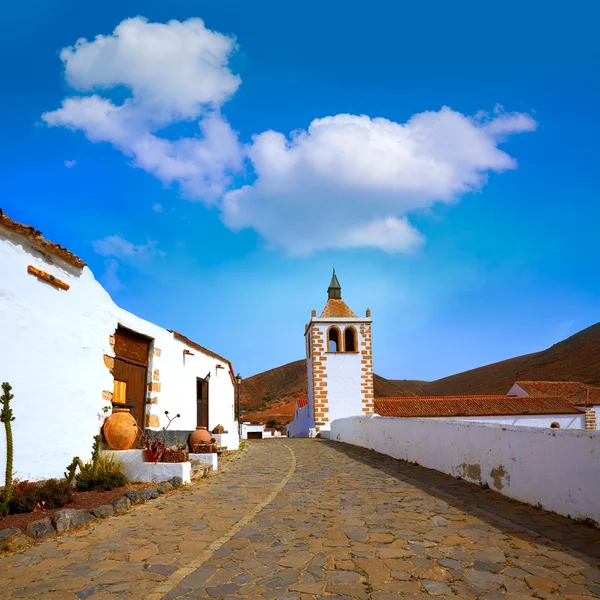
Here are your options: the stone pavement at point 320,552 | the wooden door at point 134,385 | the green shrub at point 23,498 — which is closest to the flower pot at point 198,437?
the wooden door at point 134,385

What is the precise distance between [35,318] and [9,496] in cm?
275

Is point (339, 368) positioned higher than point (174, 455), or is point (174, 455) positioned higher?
point (339, 368)

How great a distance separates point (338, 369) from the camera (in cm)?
2856

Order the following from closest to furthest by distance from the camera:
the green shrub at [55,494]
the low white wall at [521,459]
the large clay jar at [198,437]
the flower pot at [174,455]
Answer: the low white wall at [521,459], the green shrub at [55,494], the flower pot at [174,455], the large clay jar at [198,437]

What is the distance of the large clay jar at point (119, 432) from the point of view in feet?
31.7

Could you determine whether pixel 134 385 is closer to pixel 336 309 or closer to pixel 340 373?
pixel 340 373

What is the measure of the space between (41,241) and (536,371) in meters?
72.8

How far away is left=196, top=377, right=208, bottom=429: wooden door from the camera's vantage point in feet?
53.4

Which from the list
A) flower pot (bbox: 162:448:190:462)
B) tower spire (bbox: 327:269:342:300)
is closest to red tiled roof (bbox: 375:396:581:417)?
tower spire (bbox: 327:269:342:300)

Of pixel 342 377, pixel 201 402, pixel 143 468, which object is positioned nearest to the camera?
pixel 143 468

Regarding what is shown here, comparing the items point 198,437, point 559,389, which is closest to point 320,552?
point 198,437

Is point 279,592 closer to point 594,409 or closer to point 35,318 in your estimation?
point 35,318

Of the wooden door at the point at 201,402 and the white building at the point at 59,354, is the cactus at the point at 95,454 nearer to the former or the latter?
the white building at the point at 59,354

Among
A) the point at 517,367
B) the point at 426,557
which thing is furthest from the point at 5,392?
the point at 517,367
